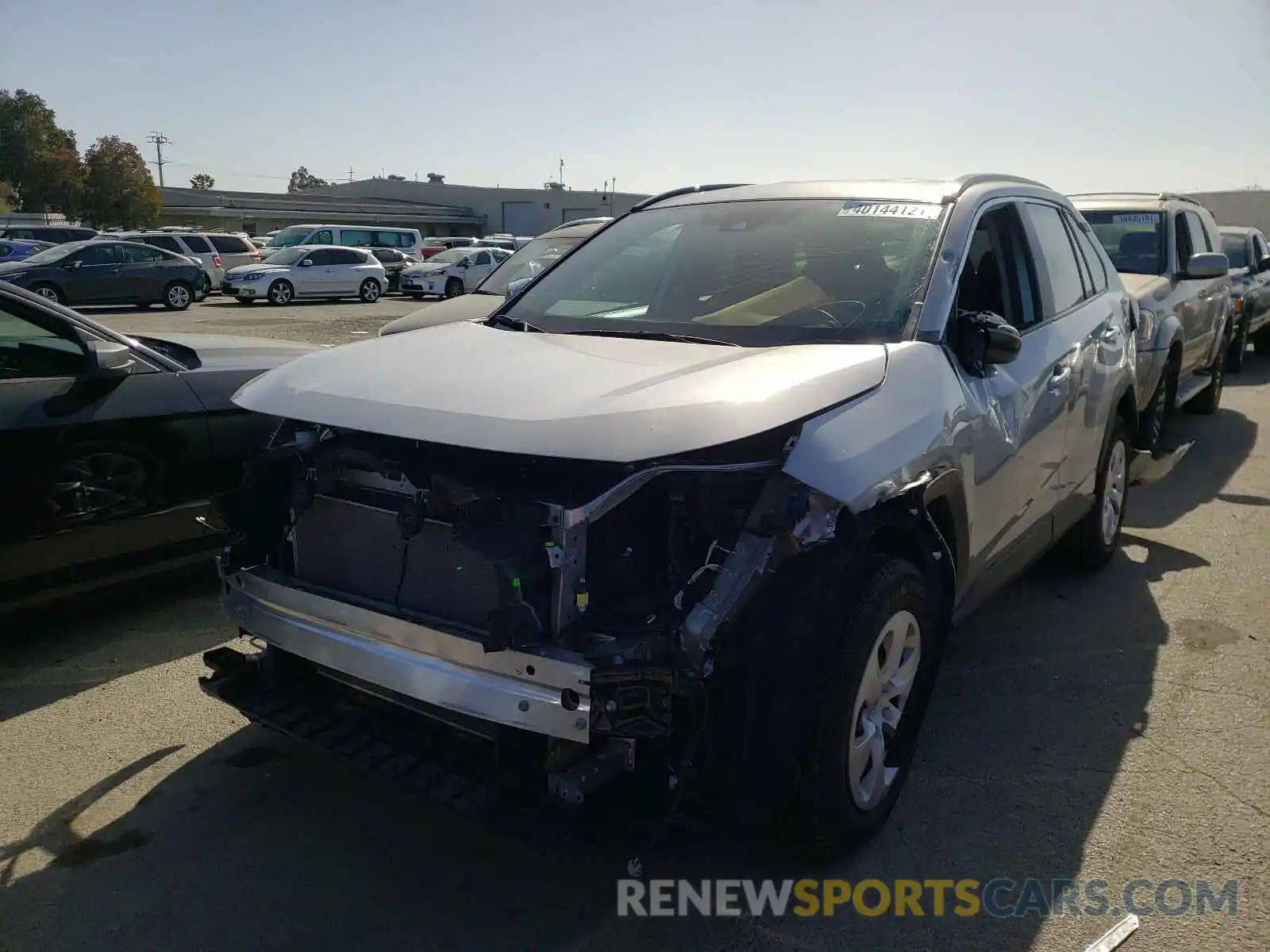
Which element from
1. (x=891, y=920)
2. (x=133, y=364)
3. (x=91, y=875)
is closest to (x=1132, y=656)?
(x=891, y=920)

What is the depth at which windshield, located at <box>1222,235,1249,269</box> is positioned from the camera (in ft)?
41.2

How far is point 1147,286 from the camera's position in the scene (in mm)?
7965

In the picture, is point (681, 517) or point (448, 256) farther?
point (448, 256)

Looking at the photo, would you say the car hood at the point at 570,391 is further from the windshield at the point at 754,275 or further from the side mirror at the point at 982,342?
the side mirror at the point at 982,342

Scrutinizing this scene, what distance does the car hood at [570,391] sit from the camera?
8.10 ft

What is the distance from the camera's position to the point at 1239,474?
7754 millimetres

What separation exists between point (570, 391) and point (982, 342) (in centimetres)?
150

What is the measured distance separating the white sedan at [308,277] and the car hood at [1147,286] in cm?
2213

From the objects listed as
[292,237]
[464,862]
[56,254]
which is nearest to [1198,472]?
[464,862]

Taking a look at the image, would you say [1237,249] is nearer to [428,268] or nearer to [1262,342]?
[1262,342]

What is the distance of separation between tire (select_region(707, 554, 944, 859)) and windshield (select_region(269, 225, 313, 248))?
108ft

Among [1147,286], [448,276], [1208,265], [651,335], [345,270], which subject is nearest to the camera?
[651,335]

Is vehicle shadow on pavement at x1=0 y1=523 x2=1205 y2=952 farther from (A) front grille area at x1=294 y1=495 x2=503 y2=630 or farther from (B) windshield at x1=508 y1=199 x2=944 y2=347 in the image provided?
(B) windshield at x1=508 y1=199 x2=944 y2=347

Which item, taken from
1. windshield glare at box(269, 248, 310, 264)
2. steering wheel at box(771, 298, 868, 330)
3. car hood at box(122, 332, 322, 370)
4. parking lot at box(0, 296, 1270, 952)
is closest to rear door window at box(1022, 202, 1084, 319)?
steering wheel at box(771, 298, 868, 330)
